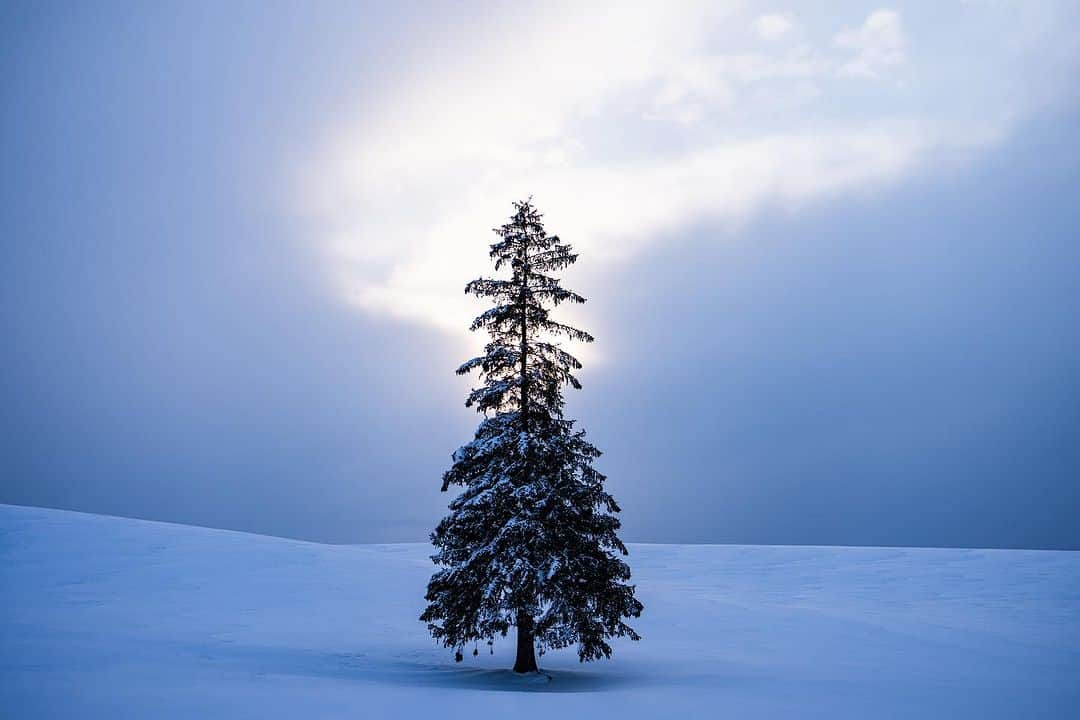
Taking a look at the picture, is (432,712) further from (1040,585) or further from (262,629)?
(1040,585)

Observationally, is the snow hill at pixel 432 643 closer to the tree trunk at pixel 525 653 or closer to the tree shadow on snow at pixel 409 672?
the tree shadow on snow at pixel 409 672

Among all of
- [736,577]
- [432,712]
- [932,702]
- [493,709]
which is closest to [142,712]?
[432,712]

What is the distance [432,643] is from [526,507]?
8930mm

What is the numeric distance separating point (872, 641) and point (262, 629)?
21211mm

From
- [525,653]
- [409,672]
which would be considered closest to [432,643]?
[525,653]

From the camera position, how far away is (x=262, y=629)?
22266 mm

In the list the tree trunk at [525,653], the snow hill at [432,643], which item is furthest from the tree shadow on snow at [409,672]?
the tree trunk at [525,653]

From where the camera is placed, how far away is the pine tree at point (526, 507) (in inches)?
646

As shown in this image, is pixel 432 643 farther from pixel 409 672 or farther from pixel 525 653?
pixel 409 672

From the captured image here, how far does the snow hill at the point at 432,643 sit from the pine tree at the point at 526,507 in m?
1.60

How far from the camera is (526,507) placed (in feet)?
55.0

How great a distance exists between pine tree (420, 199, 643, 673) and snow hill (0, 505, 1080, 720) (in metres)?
1.60

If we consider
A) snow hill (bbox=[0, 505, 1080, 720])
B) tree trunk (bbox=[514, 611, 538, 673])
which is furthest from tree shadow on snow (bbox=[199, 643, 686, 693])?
tree trunk (bbox=[514, 611, 538, 673])

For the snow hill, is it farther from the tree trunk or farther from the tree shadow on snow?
the tree trunk
